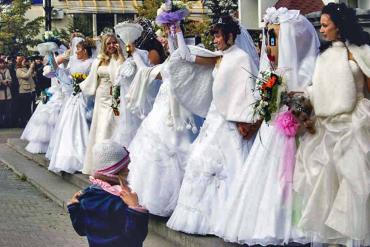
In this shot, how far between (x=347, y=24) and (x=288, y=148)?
Answer: 41.8 inches

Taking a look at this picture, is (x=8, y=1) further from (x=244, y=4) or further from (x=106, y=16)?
(x=244, y=4)

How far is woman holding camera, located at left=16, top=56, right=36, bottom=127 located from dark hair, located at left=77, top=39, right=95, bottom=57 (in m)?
9.70

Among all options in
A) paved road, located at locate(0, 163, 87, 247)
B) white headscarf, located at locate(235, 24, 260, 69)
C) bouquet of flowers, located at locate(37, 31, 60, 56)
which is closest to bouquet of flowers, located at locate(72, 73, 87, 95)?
paved road, located at locate(0, 163, 87, 247)

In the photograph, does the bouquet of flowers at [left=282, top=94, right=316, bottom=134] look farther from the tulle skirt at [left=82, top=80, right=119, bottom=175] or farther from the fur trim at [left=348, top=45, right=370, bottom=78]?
the tulle skirt at [left=82, top=80, right=119, bottom=175]

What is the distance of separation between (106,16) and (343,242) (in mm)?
45387

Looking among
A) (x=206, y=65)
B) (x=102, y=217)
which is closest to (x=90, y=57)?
(x=206, y=65)

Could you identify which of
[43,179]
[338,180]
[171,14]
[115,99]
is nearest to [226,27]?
[171,14]

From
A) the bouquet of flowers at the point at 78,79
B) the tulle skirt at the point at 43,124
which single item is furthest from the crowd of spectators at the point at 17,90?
the bouquet of flowers at the point at 78,79

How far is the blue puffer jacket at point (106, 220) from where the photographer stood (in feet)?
13.6

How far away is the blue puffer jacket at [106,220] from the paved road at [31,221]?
12.6ft

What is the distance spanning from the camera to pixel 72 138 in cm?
1178

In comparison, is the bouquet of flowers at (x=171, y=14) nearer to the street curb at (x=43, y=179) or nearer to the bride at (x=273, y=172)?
the bride at (x=273, y=172)

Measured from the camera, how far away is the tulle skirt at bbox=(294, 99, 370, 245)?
5.50 m

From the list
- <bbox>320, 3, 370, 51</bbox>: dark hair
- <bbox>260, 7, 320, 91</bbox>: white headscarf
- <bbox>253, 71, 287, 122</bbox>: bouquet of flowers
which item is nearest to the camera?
<bbox>320, 3, 370, 51</bbox>: dark hair
